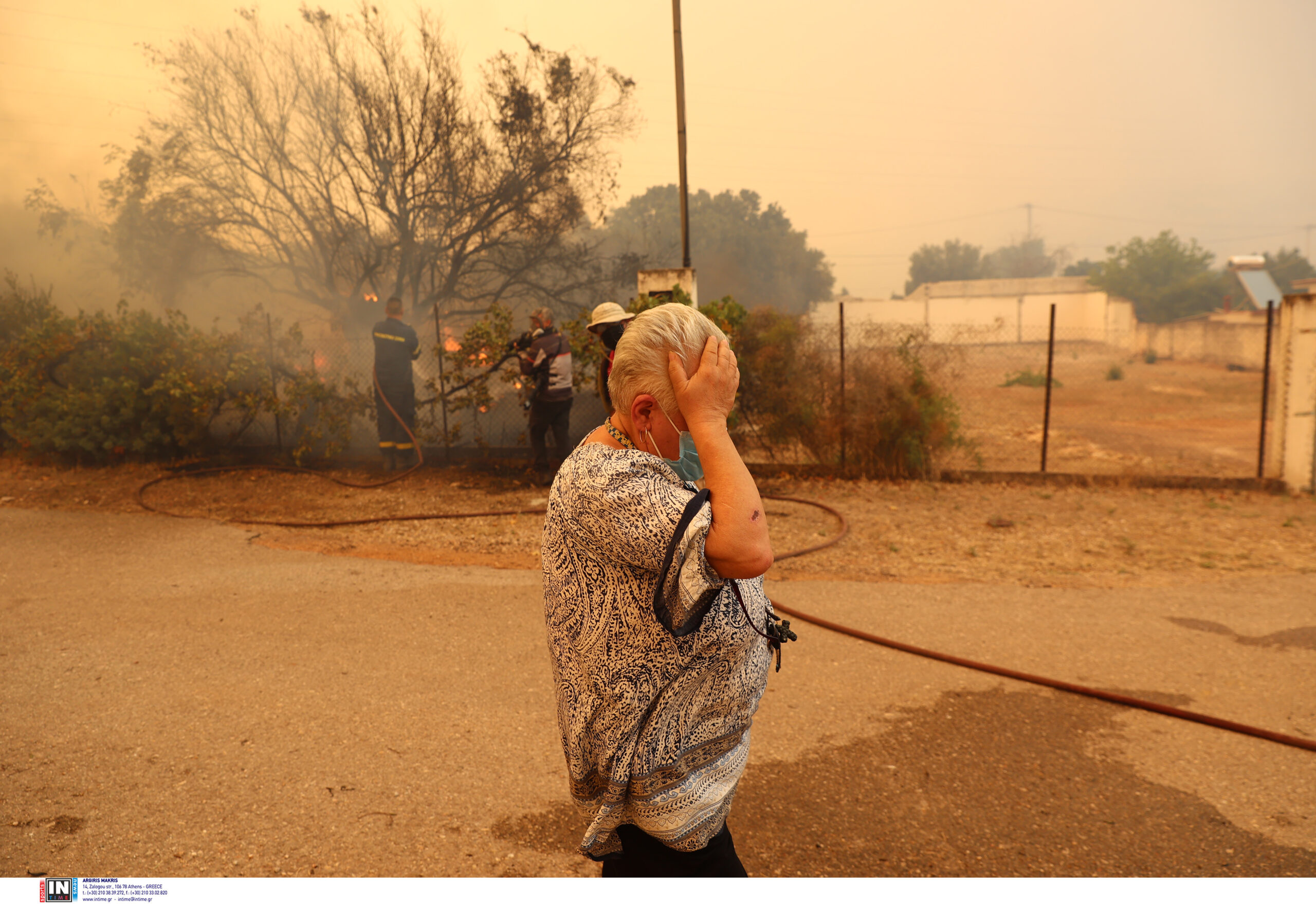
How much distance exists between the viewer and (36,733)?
337 cm

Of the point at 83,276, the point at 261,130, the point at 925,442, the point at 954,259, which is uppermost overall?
the point at 954,259

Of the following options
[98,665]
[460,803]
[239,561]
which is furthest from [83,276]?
[460,803]

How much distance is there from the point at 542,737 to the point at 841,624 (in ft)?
6.87

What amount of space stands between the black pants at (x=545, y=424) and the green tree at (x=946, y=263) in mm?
89998

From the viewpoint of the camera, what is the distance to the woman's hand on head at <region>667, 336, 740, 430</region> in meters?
1.43

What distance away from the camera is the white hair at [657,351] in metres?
1.46

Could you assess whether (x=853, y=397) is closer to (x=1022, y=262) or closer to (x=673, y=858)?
(x=673, y=858)

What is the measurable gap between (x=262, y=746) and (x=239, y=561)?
3390 mm

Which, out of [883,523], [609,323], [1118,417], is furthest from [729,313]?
[1118,417]

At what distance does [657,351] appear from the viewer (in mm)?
1470

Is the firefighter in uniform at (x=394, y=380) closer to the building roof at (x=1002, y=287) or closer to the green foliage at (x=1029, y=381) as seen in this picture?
the green foliage at (x=1029, y=381)

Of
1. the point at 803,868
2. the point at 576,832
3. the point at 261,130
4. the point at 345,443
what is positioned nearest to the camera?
the point at 803,868

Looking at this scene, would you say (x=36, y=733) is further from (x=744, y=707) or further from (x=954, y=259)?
(x=954, y=259)

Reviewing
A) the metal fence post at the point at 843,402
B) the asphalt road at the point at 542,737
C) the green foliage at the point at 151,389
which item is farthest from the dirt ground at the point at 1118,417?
the green foliage at the point at 151,389
